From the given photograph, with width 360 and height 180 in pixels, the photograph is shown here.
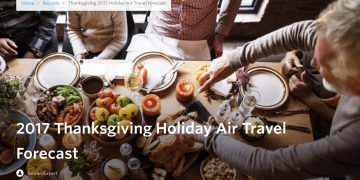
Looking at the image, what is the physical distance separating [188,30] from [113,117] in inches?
36.0

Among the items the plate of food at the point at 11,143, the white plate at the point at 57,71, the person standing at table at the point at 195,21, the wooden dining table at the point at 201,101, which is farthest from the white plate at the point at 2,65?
the person standing at table at the point at 195,21

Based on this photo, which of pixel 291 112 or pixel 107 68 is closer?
pixel 291 112

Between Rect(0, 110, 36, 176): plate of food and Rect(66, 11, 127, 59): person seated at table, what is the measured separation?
0.72 meters

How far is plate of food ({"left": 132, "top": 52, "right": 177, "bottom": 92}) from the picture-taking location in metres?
1.64

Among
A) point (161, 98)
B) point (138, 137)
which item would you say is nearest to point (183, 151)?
point (138, 137)

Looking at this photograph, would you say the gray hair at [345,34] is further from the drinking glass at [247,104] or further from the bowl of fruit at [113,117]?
the bowl of fruit at [113,117]

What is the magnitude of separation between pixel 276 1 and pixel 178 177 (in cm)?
187

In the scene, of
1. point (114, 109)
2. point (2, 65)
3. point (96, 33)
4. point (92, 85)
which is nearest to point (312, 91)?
point (114, 109)

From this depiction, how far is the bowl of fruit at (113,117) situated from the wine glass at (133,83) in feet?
0.27

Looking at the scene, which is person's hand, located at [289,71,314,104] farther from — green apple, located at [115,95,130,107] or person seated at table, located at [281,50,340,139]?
green apple, located at [115,95,130,107]

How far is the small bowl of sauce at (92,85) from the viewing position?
5.20 ft

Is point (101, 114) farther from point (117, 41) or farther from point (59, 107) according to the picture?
point (117, 41)

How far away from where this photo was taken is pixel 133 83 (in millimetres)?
1603

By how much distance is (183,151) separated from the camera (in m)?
1.42
